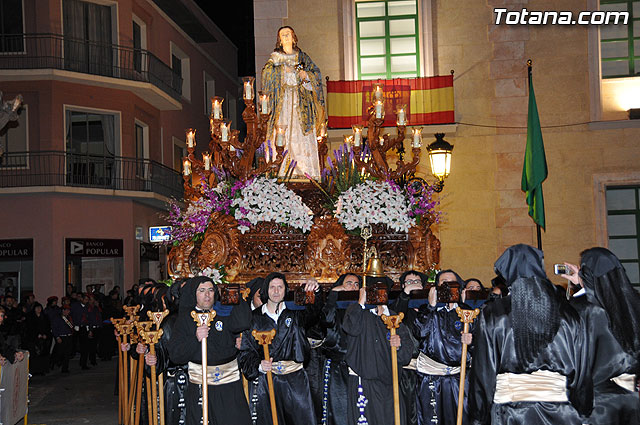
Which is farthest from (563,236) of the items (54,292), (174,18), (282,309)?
(174,18)

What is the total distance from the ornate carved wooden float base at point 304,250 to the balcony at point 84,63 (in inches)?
622

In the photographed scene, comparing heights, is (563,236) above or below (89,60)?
below

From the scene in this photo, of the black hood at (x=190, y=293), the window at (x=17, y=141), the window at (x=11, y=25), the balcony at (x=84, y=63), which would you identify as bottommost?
the black hood at (x=190, y=293)

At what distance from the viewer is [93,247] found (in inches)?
974

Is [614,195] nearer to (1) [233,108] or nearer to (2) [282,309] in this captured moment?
(2) [282,309]

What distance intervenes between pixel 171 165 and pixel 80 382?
1315 cm

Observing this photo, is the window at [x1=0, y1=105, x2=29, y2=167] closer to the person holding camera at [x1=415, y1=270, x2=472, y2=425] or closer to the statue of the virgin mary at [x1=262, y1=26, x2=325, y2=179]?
the statue of the virgin mary at [x1=262, y1=26, x2=325, y2=179]

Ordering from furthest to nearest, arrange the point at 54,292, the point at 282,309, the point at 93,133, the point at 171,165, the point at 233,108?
1. the point at 233,108
2. the point at 171,165
3. the point at 93,133
4. the point at 54,292
5. the point at 282,309

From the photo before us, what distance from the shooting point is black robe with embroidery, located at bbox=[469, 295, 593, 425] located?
5.77 m

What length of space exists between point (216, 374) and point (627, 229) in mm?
10833

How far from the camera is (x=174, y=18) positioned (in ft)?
98.7

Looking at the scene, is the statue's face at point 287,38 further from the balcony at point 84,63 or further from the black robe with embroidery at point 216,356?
the balcony at point 84,63

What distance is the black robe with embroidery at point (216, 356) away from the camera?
7.55 meters

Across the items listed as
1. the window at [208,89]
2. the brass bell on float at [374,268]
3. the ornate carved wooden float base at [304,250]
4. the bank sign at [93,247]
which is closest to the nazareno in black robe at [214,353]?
the brass bell on float at [374,268]
